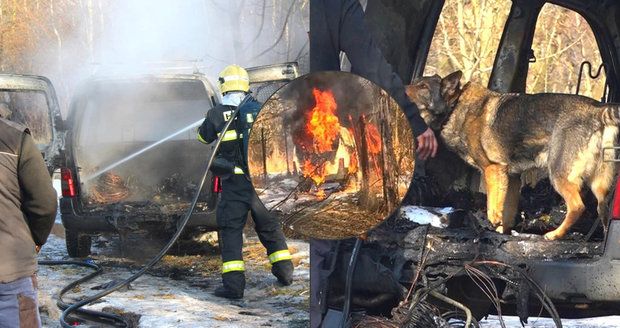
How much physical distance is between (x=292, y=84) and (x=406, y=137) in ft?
1.78

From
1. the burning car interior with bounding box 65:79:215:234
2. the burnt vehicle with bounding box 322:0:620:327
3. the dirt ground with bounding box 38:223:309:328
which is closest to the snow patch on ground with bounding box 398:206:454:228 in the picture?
the burnt vehicle with bounding box 322:0:620:327

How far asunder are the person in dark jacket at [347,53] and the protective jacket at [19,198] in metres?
1.32

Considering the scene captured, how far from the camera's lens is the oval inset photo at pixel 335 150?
3660 millimetres

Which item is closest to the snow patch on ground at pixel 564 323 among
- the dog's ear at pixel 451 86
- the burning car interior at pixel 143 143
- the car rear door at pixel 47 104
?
Answer: the dog's ear at pixel 451 86

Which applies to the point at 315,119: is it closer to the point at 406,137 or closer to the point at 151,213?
the point at 406,137

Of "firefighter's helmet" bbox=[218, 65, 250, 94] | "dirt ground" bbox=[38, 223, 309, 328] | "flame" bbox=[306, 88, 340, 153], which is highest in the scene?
"firefighter's helmet" bbox=[218, 65, 250, 94]

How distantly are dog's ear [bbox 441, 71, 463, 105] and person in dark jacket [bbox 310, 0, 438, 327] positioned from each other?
968 mm

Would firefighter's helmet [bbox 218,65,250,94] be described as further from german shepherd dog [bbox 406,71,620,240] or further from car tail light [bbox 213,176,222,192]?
german shepherd dog [bbox 406,71,620,240]

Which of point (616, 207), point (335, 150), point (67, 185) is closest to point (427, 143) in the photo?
point (335, 150)

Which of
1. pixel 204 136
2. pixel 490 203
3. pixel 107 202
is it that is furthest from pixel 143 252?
pixel 490 203

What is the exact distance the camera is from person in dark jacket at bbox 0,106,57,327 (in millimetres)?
4008

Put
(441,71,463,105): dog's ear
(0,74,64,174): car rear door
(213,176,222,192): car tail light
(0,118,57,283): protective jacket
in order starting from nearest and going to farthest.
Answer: (0,118,57,283): protective jacket → (441,71,463,105): dog's ear → (213,176,222,192): car tail light → (0,74,64,174): car rear door

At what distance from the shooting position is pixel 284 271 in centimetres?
758

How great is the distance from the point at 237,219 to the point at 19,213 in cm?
351
